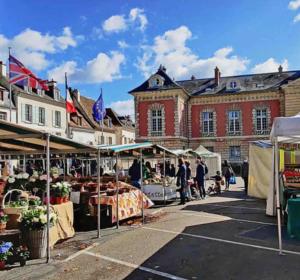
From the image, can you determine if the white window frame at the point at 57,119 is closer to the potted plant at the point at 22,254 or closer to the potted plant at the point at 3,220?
the potted plant at the point at 3,220

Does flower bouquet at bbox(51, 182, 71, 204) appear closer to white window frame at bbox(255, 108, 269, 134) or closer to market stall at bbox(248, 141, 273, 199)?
market stall at bbox(248, 141, 273, 199)

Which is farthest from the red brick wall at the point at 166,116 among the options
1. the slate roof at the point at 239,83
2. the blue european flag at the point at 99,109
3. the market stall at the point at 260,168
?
the market stall at the point at 260,168

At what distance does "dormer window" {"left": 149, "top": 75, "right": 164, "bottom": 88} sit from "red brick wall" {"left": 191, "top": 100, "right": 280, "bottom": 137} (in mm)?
4774

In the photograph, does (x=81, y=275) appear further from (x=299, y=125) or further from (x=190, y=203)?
(x=190, y=203)

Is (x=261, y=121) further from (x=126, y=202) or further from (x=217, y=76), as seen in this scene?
(x=126, y=202)

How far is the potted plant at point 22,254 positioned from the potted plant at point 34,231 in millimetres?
226

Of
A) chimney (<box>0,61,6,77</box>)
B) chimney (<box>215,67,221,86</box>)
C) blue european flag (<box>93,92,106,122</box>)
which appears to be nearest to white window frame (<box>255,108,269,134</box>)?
chimney (<box>215,67,221,86</box>)

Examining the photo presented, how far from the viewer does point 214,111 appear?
141ft

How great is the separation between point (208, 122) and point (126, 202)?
3352 cm

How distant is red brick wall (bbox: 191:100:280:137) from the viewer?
1622 inches

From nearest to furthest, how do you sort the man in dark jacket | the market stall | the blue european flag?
the man in dark jacket
the market stall
the blue european flag

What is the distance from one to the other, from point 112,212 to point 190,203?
18.7ft

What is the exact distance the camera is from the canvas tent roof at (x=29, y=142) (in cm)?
685

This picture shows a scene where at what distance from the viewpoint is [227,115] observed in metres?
42.5
